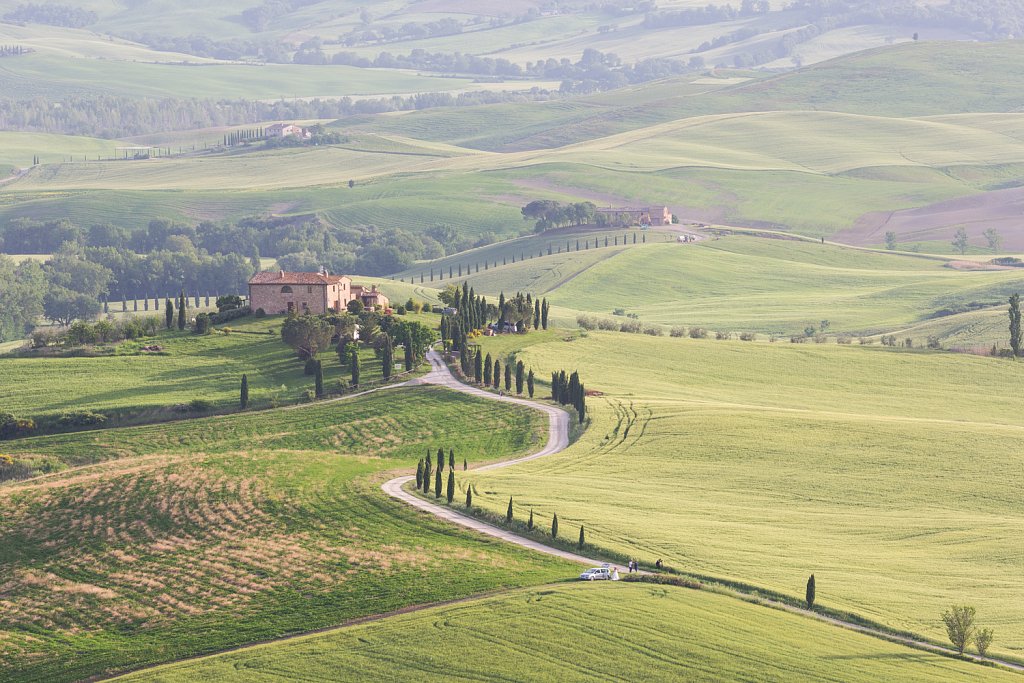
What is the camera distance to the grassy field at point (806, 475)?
246 feet

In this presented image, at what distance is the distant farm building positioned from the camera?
162 meters

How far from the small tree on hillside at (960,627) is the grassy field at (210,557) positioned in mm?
19322

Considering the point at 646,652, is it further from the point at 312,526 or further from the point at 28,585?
the point at 28,585

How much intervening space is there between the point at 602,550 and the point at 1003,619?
20.5 metres

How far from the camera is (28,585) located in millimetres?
78562

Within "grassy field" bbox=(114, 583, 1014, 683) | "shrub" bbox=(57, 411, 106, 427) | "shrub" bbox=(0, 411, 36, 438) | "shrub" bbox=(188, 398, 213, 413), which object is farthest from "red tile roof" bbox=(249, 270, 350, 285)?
"grassy field" bbox=(114, 583, 1014, 683)

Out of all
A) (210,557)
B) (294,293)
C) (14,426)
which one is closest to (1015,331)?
(294,293)

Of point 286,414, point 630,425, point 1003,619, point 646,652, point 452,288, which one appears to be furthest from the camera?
point 452,288

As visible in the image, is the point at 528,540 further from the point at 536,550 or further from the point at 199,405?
the point at 199,405

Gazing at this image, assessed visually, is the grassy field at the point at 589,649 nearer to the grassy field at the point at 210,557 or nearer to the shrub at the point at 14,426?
the grassy field at the point at 210,557

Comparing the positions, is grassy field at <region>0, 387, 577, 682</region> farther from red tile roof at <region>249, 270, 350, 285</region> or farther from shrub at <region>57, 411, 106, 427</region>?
red tile roof at <region>249, 270, 350, 285</region>

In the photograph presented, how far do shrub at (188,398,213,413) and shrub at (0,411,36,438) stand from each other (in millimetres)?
13057

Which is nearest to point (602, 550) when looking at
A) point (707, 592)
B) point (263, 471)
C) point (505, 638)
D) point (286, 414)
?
point (707, 592)

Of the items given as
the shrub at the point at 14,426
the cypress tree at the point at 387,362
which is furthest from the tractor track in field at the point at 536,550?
the shrub at the point at 14,426
